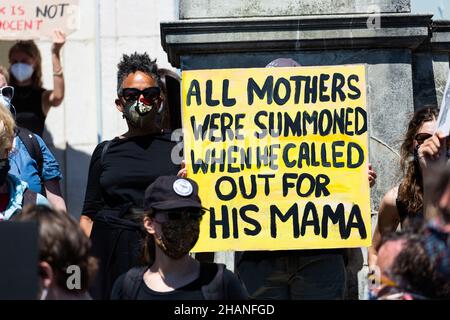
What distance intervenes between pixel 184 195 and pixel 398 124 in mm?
2204

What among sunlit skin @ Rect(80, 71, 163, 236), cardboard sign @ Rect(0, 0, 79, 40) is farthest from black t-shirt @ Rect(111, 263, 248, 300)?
cardboard sign @ Rect(0, 0, 79, 40)

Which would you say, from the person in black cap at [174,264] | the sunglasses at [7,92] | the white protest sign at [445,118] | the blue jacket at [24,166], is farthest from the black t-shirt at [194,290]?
the sunglasses at [7,92]

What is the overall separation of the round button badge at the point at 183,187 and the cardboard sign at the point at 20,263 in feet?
4.41

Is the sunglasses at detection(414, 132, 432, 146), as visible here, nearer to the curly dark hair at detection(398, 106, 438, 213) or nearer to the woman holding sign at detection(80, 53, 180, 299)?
the curly dark hair at detection(398, 106, 438, 213)

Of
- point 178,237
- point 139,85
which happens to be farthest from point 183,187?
point 139,85

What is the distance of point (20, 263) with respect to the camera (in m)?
4.13

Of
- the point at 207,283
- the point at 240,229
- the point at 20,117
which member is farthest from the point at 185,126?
the point at 20,117

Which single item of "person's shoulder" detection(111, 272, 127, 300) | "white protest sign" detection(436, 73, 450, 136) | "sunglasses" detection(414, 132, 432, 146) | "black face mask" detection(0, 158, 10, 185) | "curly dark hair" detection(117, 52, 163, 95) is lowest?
"person's shoulder" detection(111, 272, 127, 300)

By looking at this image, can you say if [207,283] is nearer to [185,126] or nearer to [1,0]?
[185,126]

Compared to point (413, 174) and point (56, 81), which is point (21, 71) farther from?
point (413, 174)

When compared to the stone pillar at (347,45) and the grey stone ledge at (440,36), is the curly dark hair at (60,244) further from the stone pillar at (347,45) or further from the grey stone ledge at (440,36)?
the grey stone ledge at (440,36)

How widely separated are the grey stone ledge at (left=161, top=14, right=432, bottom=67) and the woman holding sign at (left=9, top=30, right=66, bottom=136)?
1806mm

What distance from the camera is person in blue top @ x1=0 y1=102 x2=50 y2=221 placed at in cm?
622

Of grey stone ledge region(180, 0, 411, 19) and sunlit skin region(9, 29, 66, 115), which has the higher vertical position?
grey stone ledge region(180, 0, 411, 19)
